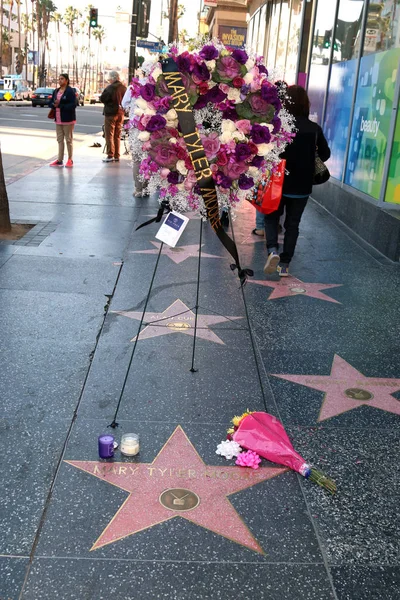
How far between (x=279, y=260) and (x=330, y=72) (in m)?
5.99

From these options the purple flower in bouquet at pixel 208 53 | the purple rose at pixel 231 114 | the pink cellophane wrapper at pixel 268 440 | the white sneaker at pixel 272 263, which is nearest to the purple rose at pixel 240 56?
the purple flower in bouquet at pixel 208 53

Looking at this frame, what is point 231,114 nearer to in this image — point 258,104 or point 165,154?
point 258,104

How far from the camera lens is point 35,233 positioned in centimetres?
838

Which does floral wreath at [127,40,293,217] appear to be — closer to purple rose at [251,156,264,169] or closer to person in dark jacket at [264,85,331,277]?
purple rose at [251,156,264,169]

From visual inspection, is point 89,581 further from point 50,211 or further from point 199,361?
point 50,211

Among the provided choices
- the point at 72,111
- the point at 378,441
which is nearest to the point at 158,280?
the point at 378,441

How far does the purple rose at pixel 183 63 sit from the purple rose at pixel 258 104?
0.41 metres

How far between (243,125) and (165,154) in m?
0.49

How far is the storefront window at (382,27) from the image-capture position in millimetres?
8141

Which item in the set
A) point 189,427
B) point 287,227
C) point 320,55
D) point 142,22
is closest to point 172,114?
point 189,427

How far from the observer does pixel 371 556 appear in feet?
9.17

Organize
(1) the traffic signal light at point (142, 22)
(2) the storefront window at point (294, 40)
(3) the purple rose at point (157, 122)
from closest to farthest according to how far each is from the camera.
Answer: (3) the purple rose at point (157, 122)
(2) the storefront window at point (294, 40)
(1) the traffic signal light at point (142, 22)

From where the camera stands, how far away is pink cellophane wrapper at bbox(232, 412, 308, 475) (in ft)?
11.3

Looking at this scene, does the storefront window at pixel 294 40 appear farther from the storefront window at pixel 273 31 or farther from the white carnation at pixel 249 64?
the white carnation at pixel 249 64
